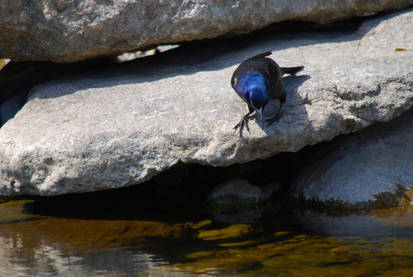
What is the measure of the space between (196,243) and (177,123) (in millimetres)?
1072

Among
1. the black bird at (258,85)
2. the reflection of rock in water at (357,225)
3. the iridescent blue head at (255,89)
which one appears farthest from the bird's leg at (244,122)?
the reflection of rock in water at (357,225)

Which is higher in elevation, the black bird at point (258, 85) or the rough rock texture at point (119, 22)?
the rough rock texture at point (119, 22)

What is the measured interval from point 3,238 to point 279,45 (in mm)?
3534

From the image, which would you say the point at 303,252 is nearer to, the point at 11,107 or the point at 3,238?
the point at 3,238

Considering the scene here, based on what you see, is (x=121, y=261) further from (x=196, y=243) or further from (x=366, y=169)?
(x=366, y=169)

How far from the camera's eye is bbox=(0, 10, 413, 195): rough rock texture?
478 centimetres

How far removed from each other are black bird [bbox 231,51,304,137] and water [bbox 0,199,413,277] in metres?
0.96

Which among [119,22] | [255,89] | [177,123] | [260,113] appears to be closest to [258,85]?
[255,89]

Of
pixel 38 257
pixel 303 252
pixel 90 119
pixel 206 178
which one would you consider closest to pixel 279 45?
pixel 206 178

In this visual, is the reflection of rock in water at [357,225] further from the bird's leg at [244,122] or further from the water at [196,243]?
the bird's leg at [244,122]

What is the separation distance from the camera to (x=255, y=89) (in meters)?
4.52

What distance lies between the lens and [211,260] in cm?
406

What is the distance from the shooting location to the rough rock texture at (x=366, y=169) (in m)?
5.25

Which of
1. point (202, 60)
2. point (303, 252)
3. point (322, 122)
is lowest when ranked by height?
point (303, 252)
